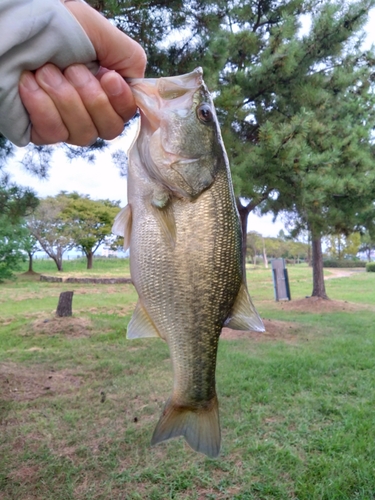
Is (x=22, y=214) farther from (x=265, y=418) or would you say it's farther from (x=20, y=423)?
(x=265, y=418)

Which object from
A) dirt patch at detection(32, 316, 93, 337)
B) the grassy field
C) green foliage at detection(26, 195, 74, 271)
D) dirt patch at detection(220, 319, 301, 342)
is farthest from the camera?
green foliage at detection(26, 195, 74, 271)

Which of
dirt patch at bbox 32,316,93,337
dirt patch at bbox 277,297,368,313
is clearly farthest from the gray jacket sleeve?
dirt patch at bbox 277,297,368,313

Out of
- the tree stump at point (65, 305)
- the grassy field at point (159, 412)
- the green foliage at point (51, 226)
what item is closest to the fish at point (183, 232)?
the grassy field at point (159, 412)

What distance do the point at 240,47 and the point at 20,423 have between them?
6.20m

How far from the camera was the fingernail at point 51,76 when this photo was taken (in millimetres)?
1297

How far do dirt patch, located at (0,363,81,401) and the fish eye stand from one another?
13.7 ft

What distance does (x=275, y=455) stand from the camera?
334 cm

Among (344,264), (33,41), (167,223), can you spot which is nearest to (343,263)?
(344,264)

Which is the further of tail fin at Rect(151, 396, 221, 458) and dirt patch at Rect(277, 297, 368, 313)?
dirt patch at Rect(277, 297, 368, 313)

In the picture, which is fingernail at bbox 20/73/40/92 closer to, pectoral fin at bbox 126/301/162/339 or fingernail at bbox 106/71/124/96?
fingernail at bbox 106/71/124/96

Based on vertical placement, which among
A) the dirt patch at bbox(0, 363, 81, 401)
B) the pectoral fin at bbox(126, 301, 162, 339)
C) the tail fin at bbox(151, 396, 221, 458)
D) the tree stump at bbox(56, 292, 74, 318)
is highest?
the pectoral fin at bbox(126, 301, 162, 339)

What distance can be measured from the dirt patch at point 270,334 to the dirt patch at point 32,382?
324 cm

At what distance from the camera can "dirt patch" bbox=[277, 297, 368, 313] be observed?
11.7 m

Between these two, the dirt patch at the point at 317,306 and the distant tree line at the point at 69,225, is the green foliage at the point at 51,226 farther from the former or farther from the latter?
the dirt patch at the point at 317,306
